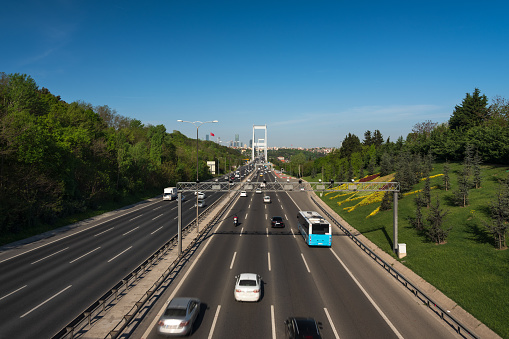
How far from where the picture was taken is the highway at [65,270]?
15.0m

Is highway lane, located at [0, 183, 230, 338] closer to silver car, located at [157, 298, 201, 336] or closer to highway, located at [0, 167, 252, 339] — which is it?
highway, located at [0, 167, 252, 339]

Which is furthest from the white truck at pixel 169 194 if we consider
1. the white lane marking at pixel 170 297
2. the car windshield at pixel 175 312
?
the car windshield at pixel 175 312

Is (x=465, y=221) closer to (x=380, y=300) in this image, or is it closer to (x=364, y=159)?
(x=380, y=300)

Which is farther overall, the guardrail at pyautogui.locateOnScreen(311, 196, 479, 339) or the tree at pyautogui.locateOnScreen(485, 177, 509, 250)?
the tree at pyautogui.locateOnScreen(485, 177, 509, 250)

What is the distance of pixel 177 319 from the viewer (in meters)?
13.0

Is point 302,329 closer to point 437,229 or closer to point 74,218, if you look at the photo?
point 437,229

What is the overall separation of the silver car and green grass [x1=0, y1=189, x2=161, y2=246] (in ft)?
90.4

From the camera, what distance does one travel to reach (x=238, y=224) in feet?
136

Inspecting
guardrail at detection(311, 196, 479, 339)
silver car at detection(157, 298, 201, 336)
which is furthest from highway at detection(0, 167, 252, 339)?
guardrail at detection(311, 196, 479, 339)

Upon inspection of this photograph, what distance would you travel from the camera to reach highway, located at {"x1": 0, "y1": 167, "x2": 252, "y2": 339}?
49.2ft

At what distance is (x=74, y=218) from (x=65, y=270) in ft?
76.2

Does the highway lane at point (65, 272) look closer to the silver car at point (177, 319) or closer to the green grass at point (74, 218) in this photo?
the green grass at point (74, 218)

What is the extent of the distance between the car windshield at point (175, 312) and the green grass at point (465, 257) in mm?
15708

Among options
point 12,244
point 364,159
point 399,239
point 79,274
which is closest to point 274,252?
point 399,239
